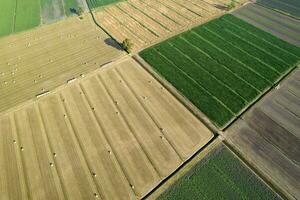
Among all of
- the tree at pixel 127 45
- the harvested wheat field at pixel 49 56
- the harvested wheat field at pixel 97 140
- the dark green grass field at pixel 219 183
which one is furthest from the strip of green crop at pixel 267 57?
the harvested wheat field at pixel 49 56

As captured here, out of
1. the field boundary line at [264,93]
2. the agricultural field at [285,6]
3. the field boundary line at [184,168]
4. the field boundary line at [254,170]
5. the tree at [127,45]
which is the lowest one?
the field boundary line at [254,170]

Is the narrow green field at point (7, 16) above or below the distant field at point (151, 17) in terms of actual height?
above

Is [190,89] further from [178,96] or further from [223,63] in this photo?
[223,63]

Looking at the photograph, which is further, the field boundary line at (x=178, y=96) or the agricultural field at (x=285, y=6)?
the agricultural field at (x=285, y=6)

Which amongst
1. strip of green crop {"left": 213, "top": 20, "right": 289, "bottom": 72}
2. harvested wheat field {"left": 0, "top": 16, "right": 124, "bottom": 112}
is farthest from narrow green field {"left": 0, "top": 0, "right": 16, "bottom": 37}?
strip of green crop {"left": 213, "top": 20, "right": 289, "bottom": 72}

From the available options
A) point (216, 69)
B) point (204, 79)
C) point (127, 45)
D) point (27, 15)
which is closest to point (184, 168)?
point (204, 79)

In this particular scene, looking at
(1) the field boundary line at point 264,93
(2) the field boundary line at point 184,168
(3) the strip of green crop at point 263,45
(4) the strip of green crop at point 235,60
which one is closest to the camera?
(2) the field boundary line at point 184,168

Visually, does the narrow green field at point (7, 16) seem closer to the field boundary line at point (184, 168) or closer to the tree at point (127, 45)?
the tree at point (127, 45)

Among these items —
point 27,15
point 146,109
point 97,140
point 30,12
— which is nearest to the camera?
point 97,140
